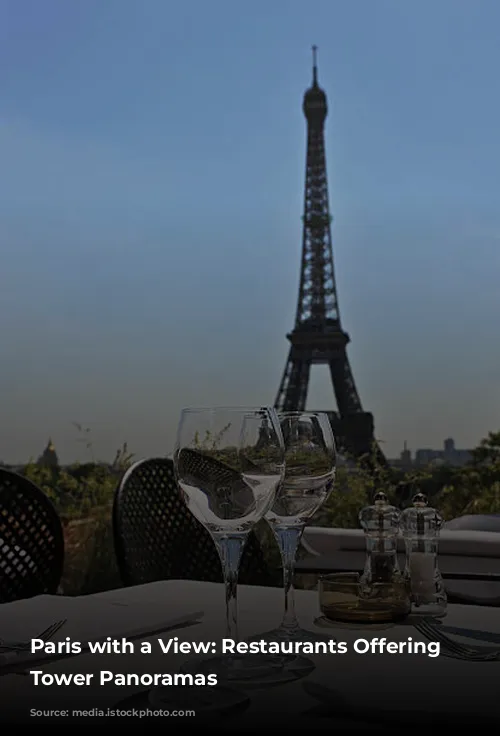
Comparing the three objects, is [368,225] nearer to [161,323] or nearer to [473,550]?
[161,323]

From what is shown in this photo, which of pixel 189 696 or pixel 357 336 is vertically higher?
pixel 357 336

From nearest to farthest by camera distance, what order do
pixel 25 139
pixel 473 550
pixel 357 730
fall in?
pixel 357 730 → pixel 473 550 → pixel 25 139

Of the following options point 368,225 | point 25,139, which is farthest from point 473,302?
point 25,139

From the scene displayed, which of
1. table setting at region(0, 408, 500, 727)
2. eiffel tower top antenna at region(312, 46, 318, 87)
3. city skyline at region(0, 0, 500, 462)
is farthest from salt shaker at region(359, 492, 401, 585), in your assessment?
eiffel tower top antenna at region(312, 46, 318, 87)

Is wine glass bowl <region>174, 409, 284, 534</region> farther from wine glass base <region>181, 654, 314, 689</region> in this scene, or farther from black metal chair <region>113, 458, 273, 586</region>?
black metal chair <region>113, 458, 273, 586</region>

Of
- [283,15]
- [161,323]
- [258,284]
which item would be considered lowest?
[161,323]

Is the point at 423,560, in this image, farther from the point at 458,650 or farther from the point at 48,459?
the point at 48,459

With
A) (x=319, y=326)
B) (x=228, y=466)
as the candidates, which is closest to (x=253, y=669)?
(x=228, y=466)
